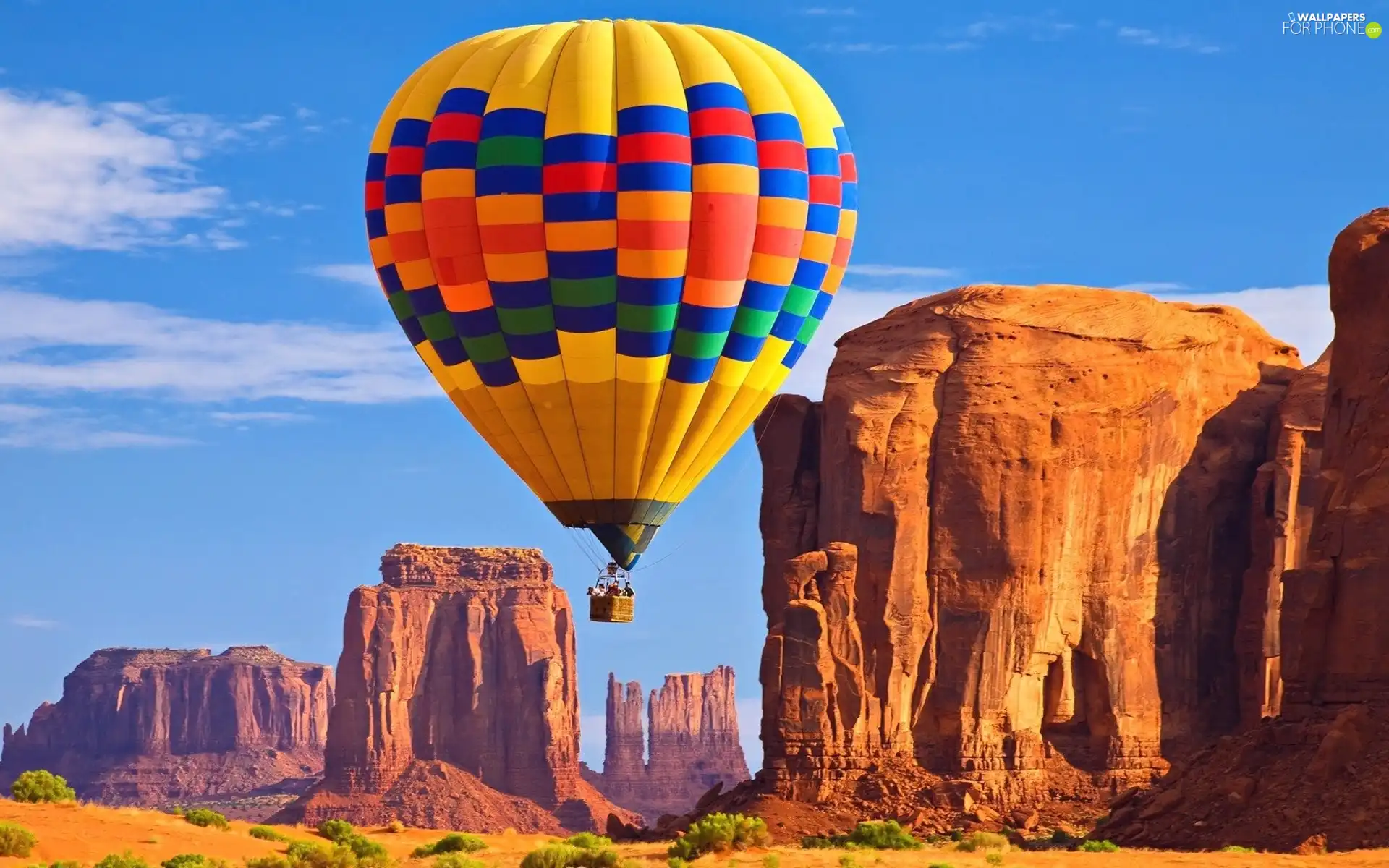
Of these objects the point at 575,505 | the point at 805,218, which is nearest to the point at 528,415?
the point at 575,505

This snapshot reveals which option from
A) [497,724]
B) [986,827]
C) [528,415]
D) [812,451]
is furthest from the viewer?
[497,724]

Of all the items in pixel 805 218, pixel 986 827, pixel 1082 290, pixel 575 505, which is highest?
pixel 1082 290

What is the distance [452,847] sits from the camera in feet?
181

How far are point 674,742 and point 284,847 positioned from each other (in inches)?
5303

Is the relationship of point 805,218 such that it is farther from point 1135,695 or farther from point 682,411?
point 1135,695

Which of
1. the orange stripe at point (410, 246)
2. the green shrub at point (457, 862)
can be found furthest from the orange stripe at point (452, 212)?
the green shrub at point (457, 862)

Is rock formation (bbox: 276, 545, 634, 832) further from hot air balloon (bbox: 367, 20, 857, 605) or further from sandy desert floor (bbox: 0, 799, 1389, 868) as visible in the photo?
hot air balloon (bbox: 367, 20, 857, 605)

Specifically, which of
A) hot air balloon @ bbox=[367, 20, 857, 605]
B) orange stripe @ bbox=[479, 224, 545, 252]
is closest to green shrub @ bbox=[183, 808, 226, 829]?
hot air balloon @ bbox=[367, 20, 857, 605]

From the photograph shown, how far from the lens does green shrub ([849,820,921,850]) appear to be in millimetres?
61375

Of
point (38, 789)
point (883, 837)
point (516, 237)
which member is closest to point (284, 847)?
point (38, 789)

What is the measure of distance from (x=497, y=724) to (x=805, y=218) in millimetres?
104851

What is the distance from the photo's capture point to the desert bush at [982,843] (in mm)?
57781

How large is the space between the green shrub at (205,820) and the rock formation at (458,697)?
83.3 metres

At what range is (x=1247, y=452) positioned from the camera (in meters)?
79.2
